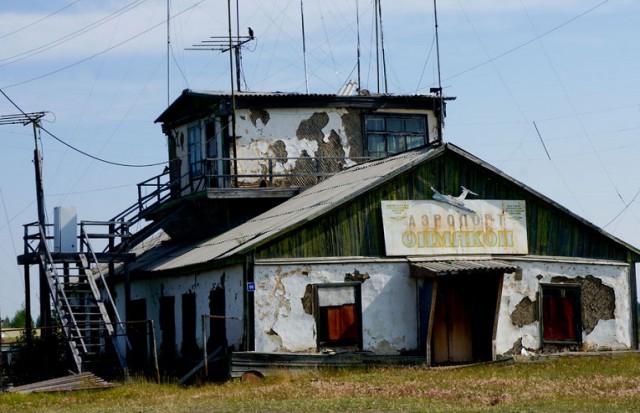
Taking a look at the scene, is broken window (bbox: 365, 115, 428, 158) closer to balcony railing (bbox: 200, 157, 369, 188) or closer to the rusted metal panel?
balcony railing (bbox: 200, 157, 369, 188)

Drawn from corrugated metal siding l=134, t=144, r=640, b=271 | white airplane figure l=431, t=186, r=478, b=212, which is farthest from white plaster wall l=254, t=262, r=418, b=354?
white airplane figure l=431, t=186, r=478, b=212

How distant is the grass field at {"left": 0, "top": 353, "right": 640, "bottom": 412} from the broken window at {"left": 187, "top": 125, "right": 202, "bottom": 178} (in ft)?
36.7

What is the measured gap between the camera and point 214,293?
115ft

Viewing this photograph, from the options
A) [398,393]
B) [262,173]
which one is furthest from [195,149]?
[398,393]

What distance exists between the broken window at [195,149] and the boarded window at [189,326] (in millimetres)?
6205

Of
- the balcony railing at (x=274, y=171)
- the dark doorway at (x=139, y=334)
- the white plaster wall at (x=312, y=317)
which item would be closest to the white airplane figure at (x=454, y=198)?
the white plaster wall at (x=312, y=317)

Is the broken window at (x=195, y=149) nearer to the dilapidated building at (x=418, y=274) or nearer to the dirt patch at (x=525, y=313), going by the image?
the dilapidated building at (x=418, y=274)

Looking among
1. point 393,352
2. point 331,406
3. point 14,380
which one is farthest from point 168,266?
point 331,406

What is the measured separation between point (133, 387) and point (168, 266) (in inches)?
264

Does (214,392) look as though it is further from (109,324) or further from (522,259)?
(522,259)

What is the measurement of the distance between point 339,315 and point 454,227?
420cm

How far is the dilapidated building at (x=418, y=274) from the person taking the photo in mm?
32781

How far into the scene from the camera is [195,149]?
43406mm

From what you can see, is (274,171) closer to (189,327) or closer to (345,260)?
(189,327)
